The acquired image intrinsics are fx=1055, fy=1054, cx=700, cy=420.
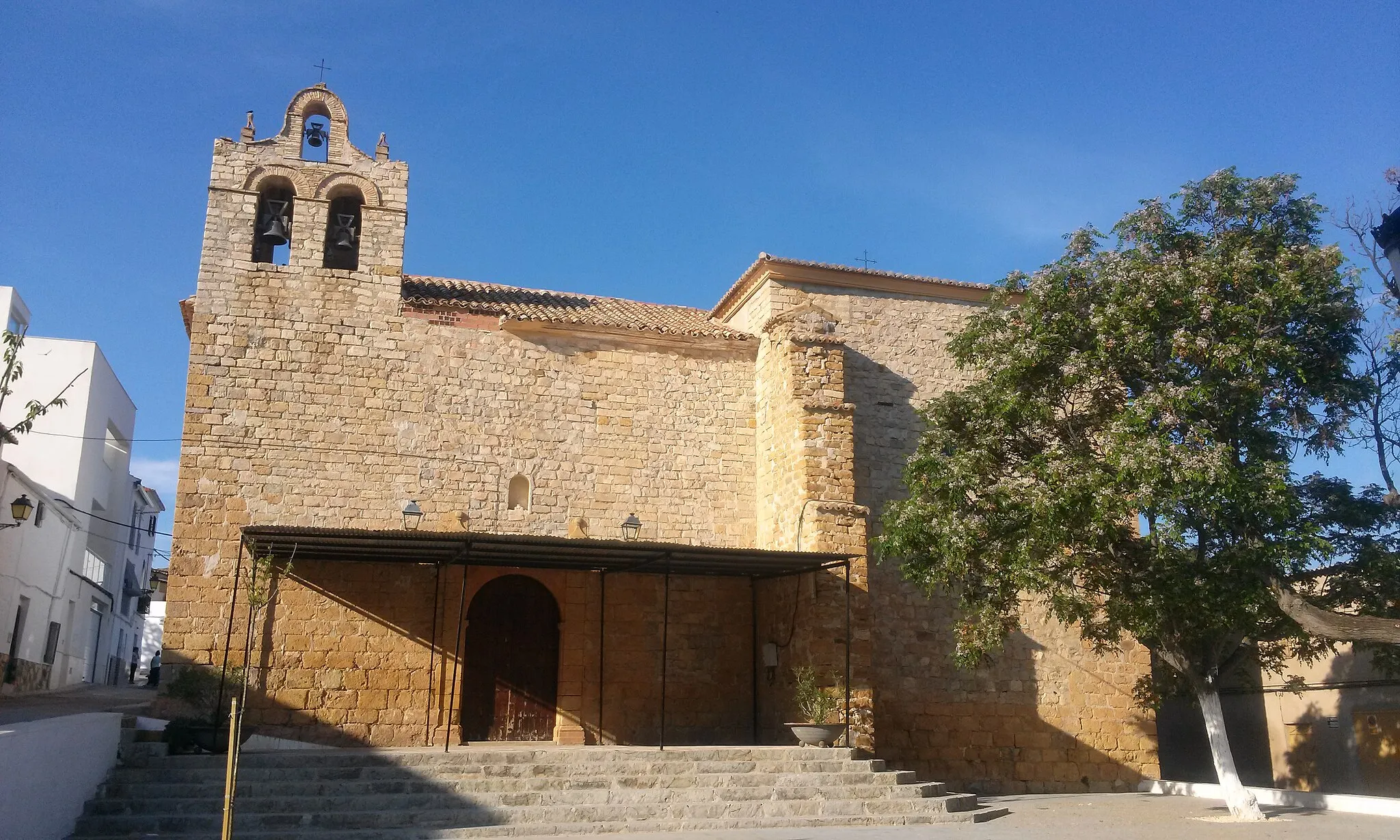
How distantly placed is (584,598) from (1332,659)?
1327 centimetres

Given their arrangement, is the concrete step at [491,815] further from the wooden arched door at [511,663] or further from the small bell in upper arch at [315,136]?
the small bell in upper arch at [315,136]

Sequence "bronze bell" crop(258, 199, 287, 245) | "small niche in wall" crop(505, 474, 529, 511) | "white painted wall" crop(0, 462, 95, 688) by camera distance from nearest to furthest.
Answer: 1. "small niche in wall" crop(505, 474, 529, 511)
2. "bronze bell" crop(258, 199, 287, 245)
3. "white painted wall" crop(0, 462, 95, 688)

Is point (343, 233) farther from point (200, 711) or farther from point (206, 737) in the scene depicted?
point (206, 737)

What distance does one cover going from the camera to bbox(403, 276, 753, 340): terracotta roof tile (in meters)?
14.5

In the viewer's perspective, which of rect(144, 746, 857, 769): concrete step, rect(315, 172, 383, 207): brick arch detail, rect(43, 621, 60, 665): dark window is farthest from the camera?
rect(43, 621, 60, 665): dark window

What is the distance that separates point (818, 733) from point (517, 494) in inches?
196

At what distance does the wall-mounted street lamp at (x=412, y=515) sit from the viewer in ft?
41.9

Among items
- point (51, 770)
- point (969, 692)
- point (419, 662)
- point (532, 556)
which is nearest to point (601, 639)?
point (532, 556)

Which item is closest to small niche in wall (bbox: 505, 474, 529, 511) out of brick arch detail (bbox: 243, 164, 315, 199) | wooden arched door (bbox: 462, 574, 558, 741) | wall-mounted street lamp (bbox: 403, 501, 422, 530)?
wooden arched door (bbox: 462, 574, 558, 741)

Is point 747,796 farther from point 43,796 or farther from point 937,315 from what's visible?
point 937,315

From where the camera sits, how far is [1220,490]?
926 centimetres

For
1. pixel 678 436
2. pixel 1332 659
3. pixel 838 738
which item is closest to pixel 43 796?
pixel 838 738

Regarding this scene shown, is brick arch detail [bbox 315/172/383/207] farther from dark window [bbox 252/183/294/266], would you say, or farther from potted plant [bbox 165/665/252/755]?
potted plant [bbox 165/665/252/755]

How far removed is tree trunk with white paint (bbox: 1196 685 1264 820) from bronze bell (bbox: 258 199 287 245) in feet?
41.1
